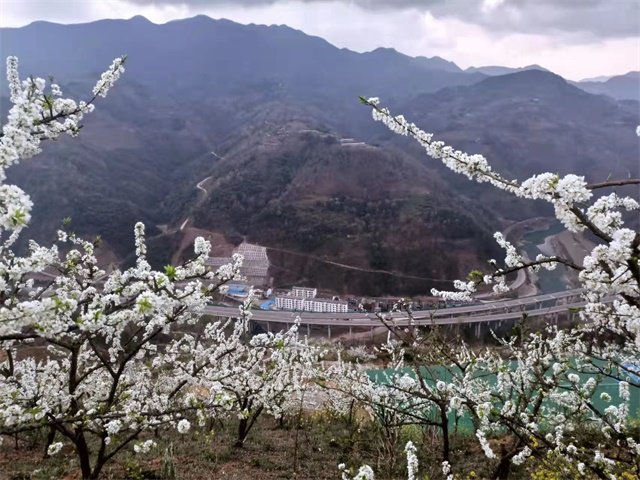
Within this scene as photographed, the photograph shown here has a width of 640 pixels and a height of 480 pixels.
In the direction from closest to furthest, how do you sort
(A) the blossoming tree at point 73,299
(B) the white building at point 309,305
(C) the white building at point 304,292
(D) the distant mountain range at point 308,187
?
(A) the blossoming tree at point 73,299
(B) the white building at point 309,305
(C) the white building at point 304,292
(D) the distant mountain range at point 308,187

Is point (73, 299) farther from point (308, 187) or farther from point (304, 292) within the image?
point (308, 187)

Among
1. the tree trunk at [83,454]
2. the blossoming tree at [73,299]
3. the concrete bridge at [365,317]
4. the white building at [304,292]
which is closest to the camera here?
the blossoming tree at [73,299]

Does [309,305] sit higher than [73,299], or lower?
higher

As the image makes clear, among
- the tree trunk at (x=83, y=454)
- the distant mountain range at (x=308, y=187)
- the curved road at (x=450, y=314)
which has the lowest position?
the tree trunk at (x=83, y=454)

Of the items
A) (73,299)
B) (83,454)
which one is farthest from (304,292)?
(73,299)

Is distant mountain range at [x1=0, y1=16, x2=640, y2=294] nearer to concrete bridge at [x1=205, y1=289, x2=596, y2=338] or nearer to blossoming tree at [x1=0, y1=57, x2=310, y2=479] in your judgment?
concrete bridge at [x1=205, y1=289, x2=596, y2=338]

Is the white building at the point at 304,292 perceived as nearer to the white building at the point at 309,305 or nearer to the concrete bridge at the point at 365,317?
the white building at the point at 309,305

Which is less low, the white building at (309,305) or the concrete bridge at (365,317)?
the white building at (309,305)

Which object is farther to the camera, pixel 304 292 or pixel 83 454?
pixel 304 292

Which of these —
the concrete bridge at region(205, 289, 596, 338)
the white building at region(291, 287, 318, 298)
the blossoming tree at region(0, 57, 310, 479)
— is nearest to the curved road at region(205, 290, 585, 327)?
the concrete bridge at region(205, 289, 596, 338)

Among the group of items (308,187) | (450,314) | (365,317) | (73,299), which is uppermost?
(308,187)

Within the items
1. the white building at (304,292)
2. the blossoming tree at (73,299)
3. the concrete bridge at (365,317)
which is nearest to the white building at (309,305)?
the white building at (304,292)
